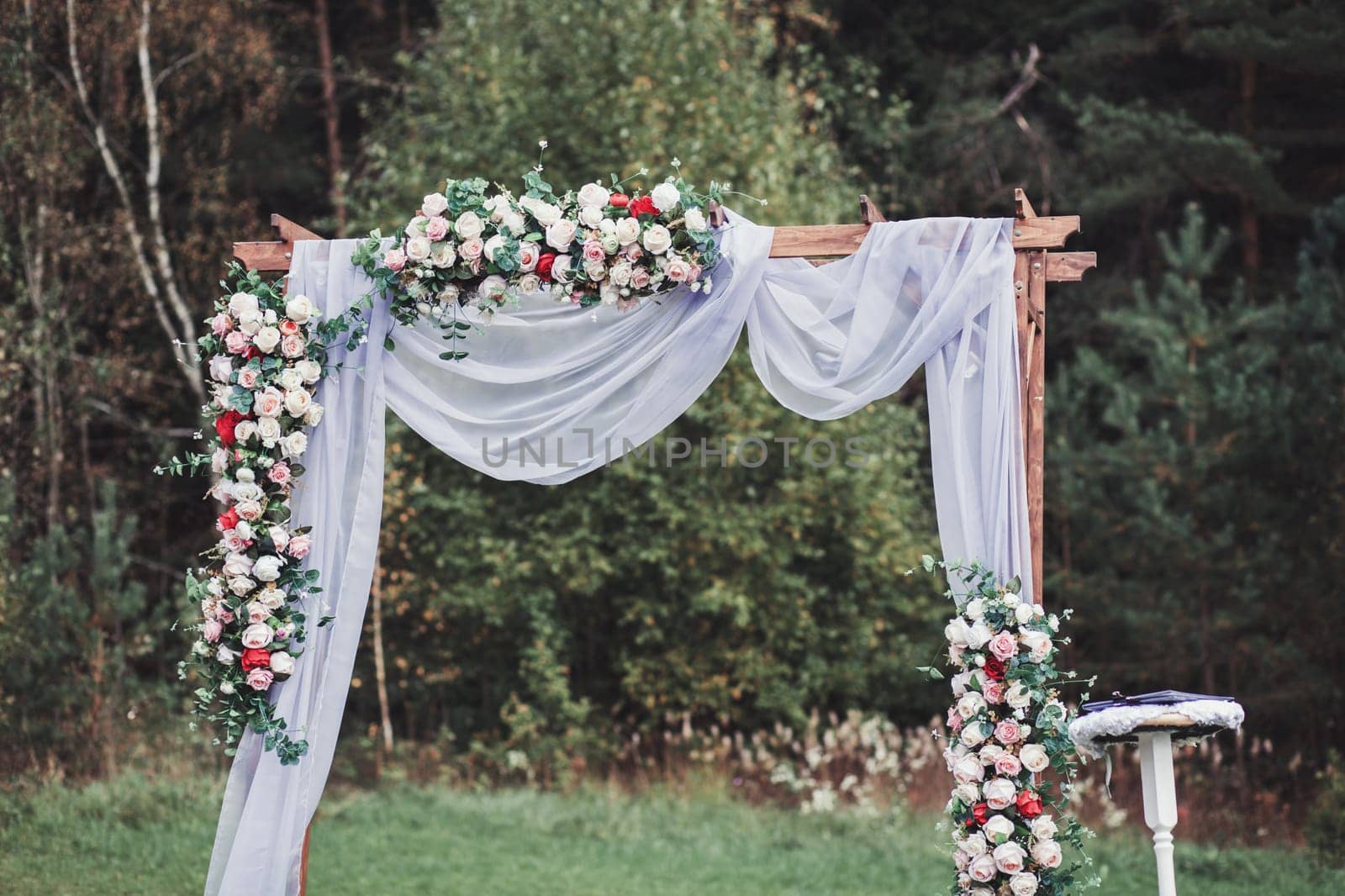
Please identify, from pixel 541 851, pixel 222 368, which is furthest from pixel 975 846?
pixel 541 851

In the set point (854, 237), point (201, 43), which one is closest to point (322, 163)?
point (201, 43)

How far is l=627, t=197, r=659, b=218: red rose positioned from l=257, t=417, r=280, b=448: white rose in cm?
146

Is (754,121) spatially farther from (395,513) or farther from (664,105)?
(395,513)

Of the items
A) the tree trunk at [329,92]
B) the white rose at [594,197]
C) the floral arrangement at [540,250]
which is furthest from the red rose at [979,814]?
the tree trunk at [329,92]

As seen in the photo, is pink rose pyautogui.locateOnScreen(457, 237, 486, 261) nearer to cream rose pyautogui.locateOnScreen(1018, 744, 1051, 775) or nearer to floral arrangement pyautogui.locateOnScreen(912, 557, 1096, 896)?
floral arrangement pyautogui.locateOnScreen(912, 557, 1096, 896)

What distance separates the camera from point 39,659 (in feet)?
26.3

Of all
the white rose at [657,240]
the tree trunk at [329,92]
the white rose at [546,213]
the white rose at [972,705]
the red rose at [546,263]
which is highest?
the tree trunk at [329,92]

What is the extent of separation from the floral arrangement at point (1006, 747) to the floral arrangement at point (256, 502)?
222 centimetres

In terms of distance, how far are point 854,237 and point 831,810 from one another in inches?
177

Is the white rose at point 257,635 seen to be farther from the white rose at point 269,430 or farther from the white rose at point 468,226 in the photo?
the white rose at point 468,226

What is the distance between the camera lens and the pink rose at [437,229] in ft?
15.2

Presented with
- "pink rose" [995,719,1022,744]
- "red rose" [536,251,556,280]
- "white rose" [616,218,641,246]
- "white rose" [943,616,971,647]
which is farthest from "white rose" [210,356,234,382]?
"pink rose" [995,719,1022,744]

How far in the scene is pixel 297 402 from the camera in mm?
4617

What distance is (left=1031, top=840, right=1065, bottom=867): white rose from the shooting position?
4.16 metres
